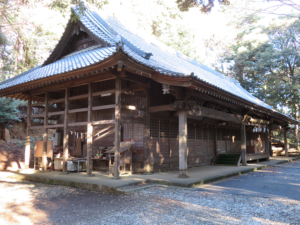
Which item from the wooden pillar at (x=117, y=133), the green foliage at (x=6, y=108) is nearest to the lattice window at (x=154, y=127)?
the wooden pillar at (x=117, y=133)

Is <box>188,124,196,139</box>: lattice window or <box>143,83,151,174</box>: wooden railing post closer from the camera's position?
<box>143,83,151,174</box>: wooden railing post

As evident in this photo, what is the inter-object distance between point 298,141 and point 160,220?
25597 mm

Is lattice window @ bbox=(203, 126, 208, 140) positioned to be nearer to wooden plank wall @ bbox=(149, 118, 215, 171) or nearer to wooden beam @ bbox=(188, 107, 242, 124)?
wooden plank wall @ bbox=(149, 118, 215, 171)

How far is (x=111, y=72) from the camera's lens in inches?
284

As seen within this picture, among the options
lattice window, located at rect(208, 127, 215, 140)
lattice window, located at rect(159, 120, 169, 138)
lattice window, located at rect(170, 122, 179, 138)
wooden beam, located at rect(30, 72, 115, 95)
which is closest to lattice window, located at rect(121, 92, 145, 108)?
lattice window, located at rect(159, 120, 169, 138)

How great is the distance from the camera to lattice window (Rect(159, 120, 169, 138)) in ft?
30.5

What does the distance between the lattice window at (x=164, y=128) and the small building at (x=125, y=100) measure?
0.04 metres

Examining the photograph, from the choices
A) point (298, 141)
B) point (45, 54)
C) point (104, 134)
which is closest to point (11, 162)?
point (104, 134)

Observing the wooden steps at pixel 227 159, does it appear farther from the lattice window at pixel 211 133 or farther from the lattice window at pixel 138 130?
the lattice window at pixel 138 130

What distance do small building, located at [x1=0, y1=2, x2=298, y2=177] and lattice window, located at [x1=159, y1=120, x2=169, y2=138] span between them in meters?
0.04

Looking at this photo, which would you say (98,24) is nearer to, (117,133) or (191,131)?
(117,133)

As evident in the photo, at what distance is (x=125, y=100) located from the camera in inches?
351

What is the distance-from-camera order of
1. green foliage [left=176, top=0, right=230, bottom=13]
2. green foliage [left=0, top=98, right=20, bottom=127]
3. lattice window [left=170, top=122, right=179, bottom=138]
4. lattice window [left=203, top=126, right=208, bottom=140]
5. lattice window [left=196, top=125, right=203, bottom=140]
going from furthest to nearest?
green foliage [left=0, top=98, right=20, bottom=127], lattice window [left=203, top=126, right=208, bottom=140], lattice window [left=196, top=125, right=203, bottom=140], lattice window [left=170, top=122, right=179, bottom=138], green foliage [left=176, top=0, right=230, bottom=13]

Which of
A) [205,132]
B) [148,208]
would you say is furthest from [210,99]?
[148,208]
